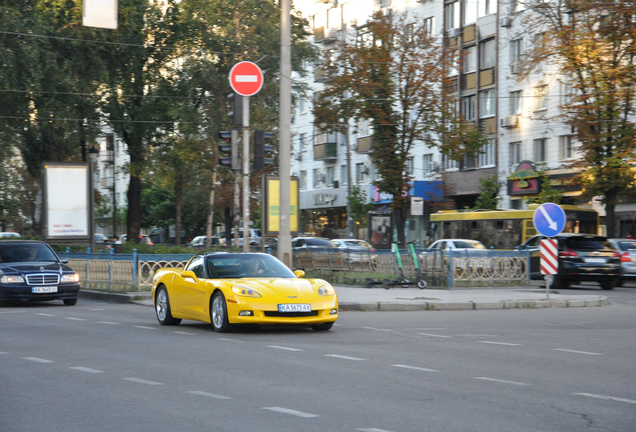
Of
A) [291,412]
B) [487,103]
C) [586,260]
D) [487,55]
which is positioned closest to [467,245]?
[586,260]

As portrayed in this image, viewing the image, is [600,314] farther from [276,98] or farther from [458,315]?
[276,98]

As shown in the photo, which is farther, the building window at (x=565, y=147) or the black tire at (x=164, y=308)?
the building window at (x=565, y=147)

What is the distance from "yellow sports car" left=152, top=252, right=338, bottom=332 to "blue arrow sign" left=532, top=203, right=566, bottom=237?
810cm

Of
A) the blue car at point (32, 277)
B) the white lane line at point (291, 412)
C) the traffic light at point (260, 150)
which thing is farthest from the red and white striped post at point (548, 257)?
the white lane line at point (291, 412)

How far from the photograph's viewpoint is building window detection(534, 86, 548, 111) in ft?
154

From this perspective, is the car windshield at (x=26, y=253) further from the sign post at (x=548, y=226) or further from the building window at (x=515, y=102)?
the building window at (x=515, y=102)

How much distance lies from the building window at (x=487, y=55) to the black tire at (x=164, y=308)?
3802cm

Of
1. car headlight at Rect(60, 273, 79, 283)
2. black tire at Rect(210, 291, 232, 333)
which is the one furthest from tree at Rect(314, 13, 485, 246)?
black tire at Rect(210, 291, 232, 333)

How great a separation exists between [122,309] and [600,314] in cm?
983

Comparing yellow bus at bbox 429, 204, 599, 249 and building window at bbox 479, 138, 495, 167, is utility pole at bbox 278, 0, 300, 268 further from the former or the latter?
building window at bbox 479, 138, 495, 167

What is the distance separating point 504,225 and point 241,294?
26988 millimetres

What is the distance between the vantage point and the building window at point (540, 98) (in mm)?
46869

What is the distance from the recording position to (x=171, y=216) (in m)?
85.2

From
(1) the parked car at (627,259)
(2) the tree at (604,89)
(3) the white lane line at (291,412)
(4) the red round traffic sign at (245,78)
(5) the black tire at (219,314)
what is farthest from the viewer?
(2) the tree at (604,89)
